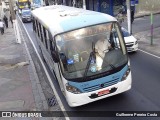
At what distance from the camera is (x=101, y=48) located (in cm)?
875

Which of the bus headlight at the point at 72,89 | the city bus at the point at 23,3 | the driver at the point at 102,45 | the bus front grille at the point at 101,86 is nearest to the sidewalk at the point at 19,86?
the bus headlight at the point at 72,89

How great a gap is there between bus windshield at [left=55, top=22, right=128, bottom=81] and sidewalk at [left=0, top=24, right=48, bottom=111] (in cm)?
222

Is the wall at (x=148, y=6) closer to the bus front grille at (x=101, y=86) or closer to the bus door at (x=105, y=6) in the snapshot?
the bus door at (x=105, y=6)

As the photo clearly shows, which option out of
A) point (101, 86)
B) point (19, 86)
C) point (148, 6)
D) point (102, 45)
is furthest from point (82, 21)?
point (148, 6)

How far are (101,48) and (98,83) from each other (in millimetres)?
1146

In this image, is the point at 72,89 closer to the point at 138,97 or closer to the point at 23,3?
the point at 138,97

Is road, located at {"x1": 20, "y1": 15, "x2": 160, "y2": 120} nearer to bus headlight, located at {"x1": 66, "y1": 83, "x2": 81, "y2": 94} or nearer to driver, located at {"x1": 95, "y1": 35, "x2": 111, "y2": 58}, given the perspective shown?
bus headlight, located at {"x1": 66, "y1": 83, "x2": 81, "y2": 94}

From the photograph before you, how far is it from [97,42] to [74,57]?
917 mm

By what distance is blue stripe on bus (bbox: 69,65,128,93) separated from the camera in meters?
8.48

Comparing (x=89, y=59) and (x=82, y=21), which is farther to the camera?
(x=82, y=21)

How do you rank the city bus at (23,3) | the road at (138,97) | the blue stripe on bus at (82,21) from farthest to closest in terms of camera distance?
1. the city bus at (23,3)
2. the road at (138,97)
3. the blue stripe on bus at (82,21)

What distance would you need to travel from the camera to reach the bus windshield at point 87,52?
854 centimetres

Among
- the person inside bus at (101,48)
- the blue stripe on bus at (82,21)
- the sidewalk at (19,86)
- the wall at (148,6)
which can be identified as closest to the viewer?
the person inside bus at (101,48)

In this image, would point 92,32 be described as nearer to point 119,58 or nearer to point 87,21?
point 87,21
